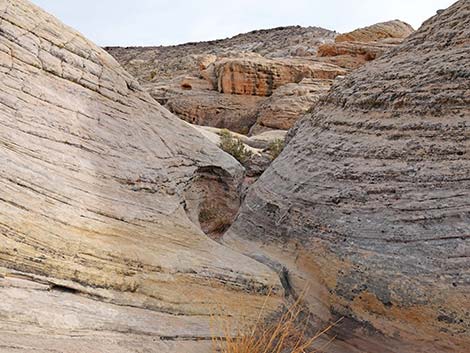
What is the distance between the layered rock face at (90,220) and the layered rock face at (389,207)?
2.04ft

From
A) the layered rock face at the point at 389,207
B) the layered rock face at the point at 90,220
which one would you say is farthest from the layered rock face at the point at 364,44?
the layered rock face at the point at 90,220

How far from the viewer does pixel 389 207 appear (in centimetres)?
381

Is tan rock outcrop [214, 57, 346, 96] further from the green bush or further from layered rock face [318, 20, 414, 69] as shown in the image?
the green bush

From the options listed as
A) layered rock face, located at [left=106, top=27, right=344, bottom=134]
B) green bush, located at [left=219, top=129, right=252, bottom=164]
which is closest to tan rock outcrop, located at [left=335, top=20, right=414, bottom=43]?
layered rock face, located at [left=106, top=27, right=344, bottom=134]

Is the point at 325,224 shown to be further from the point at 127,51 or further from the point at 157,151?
the point at 127,51

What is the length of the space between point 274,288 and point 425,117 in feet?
6.70

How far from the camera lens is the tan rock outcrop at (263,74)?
74.1 feet

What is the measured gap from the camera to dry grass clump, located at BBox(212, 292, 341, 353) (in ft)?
10.3

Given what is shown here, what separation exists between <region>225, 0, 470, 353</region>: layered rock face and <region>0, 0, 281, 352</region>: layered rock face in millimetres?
621

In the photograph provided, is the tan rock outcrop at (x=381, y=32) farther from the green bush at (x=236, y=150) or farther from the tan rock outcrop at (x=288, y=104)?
the green bush at (x=236, y=150)

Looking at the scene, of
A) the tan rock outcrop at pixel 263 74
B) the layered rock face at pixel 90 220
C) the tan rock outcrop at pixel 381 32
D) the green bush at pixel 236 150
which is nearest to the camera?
the layered rock face at pixel 90 220

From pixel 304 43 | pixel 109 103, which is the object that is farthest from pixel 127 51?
pixel 109 103

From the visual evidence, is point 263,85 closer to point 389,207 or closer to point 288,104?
point 288,104

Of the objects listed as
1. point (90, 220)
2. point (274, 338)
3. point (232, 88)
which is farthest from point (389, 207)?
point (232, 88)
